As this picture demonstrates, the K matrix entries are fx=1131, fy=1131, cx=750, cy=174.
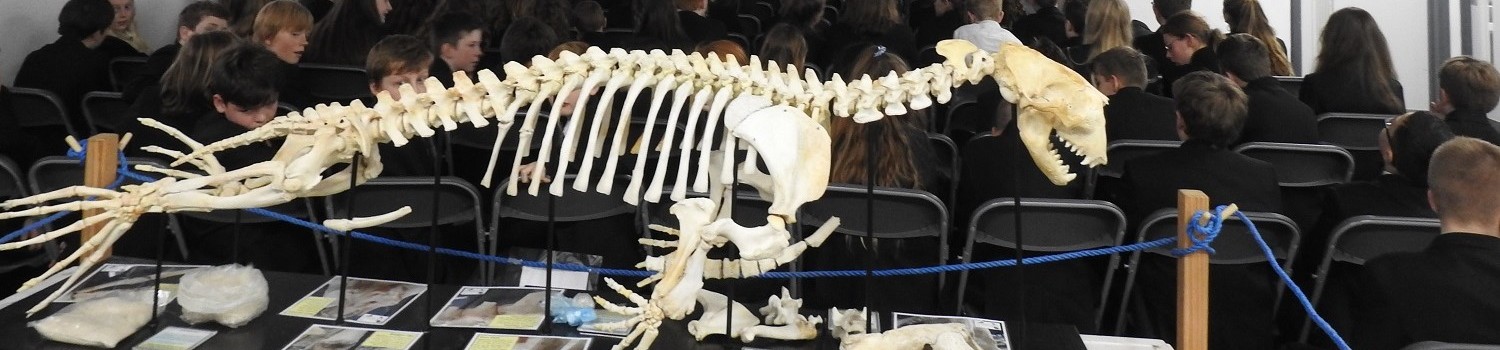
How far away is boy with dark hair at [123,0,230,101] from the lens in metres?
5.26

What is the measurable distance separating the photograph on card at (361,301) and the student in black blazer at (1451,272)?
110 inches

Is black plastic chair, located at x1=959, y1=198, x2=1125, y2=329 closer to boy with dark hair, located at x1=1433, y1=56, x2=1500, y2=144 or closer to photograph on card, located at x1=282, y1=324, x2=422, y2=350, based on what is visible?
photograph on card, located at x1=282, y1=324, x2=422, y2=350

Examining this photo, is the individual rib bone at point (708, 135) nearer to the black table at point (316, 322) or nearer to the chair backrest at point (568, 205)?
the black table at point (316, 322)

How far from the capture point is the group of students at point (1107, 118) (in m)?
3.17

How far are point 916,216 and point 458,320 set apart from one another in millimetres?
1476

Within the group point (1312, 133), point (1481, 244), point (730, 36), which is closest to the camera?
point (1481, 244)

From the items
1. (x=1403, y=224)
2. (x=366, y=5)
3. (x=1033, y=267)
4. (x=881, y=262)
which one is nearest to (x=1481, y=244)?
(x=1403, y=224)

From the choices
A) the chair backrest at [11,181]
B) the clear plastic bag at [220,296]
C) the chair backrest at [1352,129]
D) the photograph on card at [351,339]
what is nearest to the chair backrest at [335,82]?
the chair backrest at [11,181]

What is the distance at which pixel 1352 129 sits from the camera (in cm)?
553

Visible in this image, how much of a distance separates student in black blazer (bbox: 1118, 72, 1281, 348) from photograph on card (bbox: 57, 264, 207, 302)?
3.18 meters

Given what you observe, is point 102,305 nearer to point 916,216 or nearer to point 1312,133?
point 916,216

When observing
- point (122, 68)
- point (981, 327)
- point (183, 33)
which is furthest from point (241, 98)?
point (122, 68)

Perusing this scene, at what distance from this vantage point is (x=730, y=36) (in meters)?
7.32

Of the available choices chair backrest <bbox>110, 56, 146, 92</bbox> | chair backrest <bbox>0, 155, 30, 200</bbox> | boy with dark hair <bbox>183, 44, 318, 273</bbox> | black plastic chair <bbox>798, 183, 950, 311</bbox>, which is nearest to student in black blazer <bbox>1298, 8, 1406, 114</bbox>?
black plastic chair <bbox>798, 183, 950, 311</bbox>
